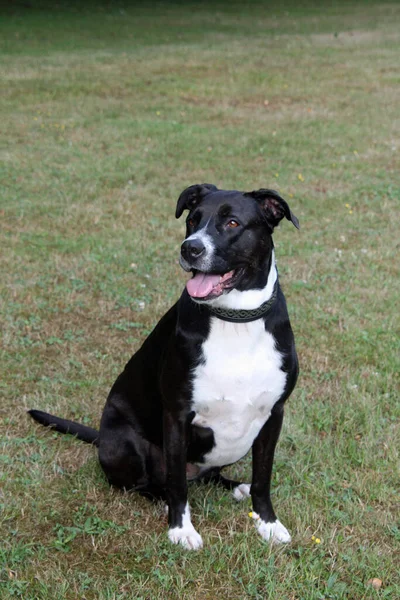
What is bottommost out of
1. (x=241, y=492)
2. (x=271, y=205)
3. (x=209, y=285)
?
(x=241, y=492)

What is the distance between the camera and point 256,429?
2994 millimetres

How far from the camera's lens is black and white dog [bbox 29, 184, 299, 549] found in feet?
8.96

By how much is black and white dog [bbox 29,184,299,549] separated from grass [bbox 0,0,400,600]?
25cm

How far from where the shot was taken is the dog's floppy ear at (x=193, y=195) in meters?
2.97

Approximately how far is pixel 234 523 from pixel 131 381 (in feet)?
2.54

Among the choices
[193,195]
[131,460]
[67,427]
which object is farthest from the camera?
[67,427]

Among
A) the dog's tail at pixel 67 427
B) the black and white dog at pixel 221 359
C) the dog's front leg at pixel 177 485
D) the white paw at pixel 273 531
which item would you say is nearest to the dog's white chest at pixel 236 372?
the black and white dog at pixel 221 359

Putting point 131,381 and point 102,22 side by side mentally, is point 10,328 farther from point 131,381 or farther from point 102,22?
point 102,22

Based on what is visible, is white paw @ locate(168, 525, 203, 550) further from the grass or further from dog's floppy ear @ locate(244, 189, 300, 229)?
dog's floppy ear @ locate(244, 189, 300, 229)

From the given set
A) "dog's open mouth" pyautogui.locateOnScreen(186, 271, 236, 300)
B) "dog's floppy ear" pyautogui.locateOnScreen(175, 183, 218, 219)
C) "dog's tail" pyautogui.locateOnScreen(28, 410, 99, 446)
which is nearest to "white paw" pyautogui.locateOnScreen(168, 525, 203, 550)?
"dog's tail" pyautogui.locateOnScreen(28, 410, 99, 446)

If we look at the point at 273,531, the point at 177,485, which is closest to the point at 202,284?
the point at 177,485

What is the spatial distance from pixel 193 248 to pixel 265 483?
3.75 feet

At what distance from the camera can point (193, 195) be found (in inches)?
118

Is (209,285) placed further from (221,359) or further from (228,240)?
(221,359)
